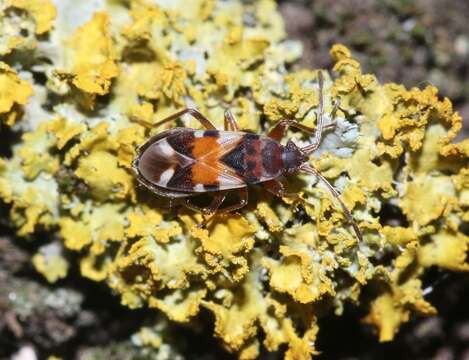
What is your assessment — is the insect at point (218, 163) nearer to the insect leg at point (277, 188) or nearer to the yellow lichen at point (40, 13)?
the insect leg at point (277, 188)

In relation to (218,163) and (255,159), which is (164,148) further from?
(255,159)

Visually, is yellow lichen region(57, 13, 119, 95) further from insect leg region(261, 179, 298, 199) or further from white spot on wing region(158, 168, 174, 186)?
insect leg region(261, 179, 298, 199)

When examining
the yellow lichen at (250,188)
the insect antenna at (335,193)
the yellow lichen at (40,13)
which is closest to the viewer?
the insect antenna at (335,193)

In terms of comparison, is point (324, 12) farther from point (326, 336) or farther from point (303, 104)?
point (326, 336)

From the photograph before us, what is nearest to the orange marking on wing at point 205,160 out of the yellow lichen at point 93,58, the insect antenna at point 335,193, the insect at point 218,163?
the insect at point 218,163

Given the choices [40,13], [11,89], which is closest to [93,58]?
[40,13]

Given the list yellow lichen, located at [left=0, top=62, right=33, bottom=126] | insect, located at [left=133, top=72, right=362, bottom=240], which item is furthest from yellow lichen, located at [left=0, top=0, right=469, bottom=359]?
insect, located at [left=133, top=72, right=362, bottom=240]

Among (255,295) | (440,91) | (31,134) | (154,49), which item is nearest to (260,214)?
(255,295)

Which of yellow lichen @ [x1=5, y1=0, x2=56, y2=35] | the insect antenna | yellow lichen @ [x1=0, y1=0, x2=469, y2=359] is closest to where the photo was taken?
the insect antenna

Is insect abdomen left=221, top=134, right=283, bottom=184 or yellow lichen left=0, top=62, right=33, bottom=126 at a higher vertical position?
insect abdomen left=221, top=134, right=283, bottom=184
